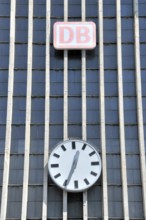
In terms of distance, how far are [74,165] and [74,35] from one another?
1004 centimetres

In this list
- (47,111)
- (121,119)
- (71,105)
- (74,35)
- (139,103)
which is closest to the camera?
(121,119)

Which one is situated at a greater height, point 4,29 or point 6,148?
point 4,29

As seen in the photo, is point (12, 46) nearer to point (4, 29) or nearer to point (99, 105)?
point (4, 29)

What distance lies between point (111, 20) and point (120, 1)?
70.3 inches

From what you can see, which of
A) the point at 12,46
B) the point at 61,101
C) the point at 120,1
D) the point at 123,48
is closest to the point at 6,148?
the point at 61,101

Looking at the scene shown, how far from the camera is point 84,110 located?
42969 mm

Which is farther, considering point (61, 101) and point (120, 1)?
point (120, 1)

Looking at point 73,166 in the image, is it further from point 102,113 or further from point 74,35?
point 74,35

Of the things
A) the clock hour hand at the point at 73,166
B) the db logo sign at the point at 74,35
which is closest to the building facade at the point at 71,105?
the db logo sign at the point at 74,35

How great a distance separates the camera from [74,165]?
1603 inches

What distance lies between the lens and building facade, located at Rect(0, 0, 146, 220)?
40656 millimetres

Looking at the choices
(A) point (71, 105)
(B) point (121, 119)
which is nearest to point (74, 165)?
(A) point (71, 105)

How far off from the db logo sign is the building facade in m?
0.68

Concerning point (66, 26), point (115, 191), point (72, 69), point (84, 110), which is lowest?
point (115, 191)
